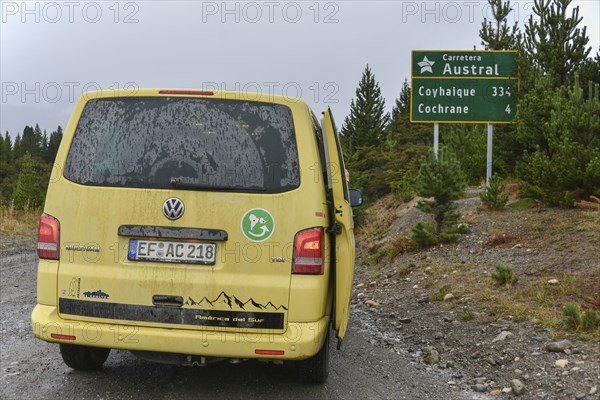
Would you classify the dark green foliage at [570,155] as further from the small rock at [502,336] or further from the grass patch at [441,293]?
the small rock at [502,336]

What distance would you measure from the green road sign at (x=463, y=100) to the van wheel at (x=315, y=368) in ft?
36.3

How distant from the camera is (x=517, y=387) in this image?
430 centimetres

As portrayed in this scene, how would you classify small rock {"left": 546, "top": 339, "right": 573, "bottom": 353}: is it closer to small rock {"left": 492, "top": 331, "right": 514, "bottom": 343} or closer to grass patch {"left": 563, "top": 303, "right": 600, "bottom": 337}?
grass patch {"left": 563, "top": 303, "right": 600, "bottom": 337}

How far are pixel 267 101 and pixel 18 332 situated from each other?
13.8 ft

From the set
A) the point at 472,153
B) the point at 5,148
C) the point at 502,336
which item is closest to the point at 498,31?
the point at 472,153

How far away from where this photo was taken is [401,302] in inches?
309

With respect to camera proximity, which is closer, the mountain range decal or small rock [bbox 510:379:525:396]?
the mountain range decal

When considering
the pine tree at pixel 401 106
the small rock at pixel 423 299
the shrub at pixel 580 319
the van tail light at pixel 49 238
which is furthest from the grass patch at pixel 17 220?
the pine tree at pixel 401 106

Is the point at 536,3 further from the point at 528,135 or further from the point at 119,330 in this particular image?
the point at 119,330

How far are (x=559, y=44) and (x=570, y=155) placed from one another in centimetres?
576

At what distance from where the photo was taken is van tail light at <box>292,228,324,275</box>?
3.57 m

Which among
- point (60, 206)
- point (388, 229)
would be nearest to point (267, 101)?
point (60, 206)

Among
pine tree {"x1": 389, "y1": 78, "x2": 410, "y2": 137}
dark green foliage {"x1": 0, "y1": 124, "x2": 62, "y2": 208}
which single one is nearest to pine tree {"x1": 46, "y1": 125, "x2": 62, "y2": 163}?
dark green foliage {"x1": 0, "y1": 124, "x2": 62, "y2": 208}

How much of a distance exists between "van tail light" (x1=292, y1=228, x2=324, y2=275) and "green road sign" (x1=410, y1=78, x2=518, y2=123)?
11.4 meters
